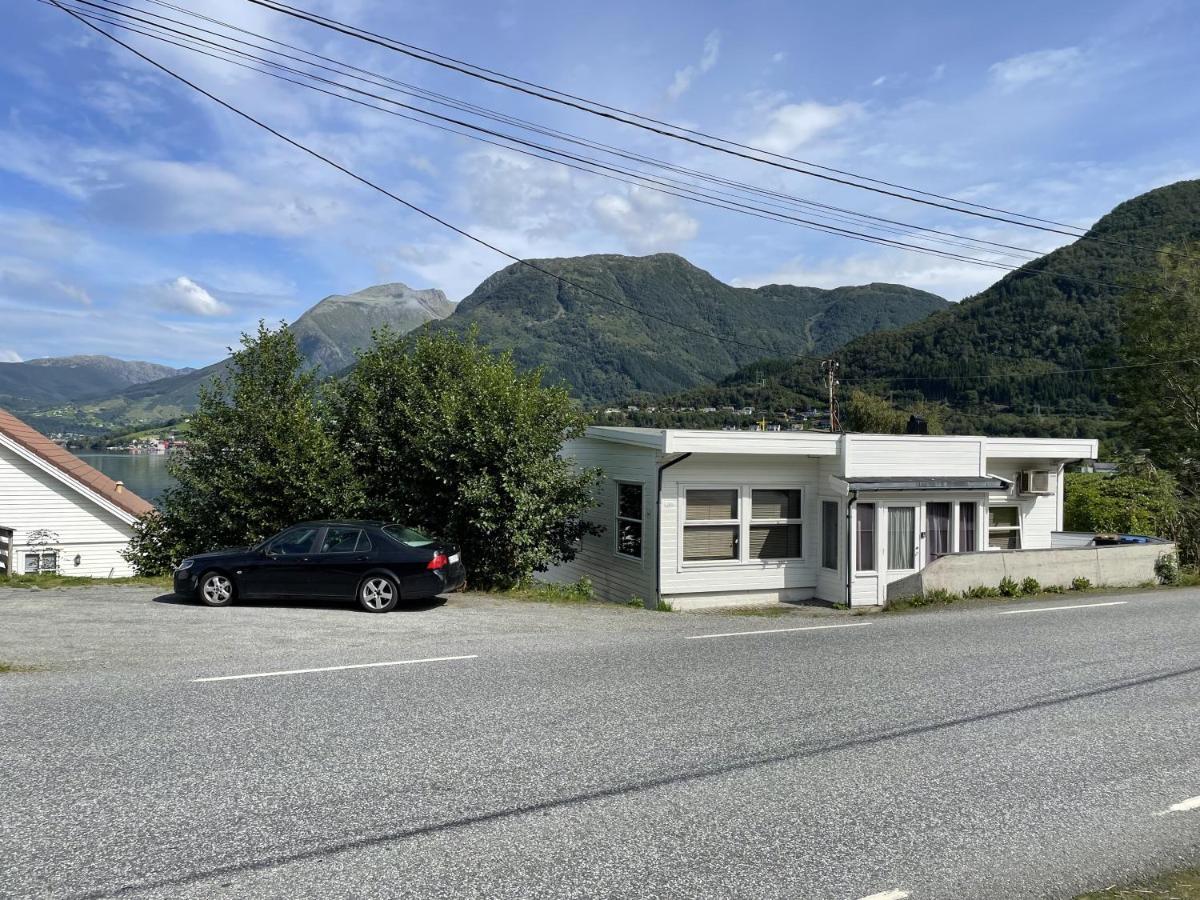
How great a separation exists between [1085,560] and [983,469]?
2765 mm

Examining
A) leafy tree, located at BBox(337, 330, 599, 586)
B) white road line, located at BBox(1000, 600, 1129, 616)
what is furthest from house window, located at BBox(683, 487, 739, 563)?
white road line, located at BBox(1000, 600, 1129, 616)

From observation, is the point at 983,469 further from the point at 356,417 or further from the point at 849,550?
the point at 356,417

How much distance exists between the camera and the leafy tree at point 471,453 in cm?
1523

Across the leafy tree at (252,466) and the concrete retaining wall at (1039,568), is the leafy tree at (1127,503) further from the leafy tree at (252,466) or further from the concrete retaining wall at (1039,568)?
the leafy tree at (252,466)

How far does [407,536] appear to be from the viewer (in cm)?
1289

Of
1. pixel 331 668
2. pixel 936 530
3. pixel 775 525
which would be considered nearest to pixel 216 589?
pixel 331 668

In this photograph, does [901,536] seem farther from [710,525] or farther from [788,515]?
[710,525]

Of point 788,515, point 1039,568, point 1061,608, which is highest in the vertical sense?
point 788,515

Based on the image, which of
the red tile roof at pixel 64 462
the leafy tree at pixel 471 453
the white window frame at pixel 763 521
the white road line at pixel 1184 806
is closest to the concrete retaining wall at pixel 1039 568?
the white window frame at pixel 763 521

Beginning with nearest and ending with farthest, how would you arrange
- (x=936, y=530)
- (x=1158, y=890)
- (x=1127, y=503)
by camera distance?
(x=1158, y=890)
(x=936, y=530)
(x=1127, y=503)

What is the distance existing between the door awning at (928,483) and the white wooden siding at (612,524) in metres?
4.10

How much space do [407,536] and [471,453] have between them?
289 cm

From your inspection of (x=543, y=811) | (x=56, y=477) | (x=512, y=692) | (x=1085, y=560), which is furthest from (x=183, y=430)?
(x=1085, y=560)

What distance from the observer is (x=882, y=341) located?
104375mm
